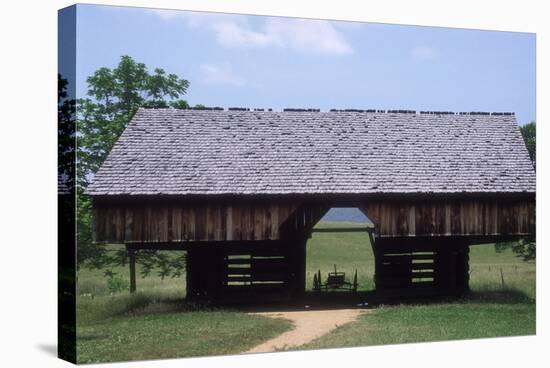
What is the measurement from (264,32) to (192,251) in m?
6.94

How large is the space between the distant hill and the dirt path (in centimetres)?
269

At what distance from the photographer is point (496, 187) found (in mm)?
25250

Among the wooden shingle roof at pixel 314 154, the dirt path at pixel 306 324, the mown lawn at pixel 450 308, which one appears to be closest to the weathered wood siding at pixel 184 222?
the wooden shingle roof at pixel 314 154

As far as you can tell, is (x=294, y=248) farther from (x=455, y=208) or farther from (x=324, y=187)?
(x=455, y=208)

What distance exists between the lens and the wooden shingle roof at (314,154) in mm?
23703

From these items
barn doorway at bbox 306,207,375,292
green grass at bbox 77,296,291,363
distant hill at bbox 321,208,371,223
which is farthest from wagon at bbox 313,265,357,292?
green grass at bbox 77,296,291,363

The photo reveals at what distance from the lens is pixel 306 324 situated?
73.0ft

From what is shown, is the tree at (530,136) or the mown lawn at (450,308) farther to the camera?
the tree at (530,136)

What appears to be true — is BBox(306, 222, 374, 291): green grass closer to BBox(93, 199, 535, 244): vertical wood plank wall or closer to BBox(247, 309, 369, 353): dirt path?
BBox(93, 199, 535, 244): vertical wood plank wall

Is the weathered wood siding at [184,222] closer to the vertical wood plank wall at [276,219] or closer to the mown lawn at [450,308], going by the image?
the vertical wood plank wall at [276,219]

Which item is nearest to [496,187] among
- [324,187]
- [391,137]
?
[391,137]

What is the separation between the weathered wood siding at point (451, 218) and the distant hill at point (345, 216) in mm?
746

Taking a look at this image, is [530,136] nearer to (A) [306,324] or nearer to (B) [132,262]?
(A) [306,324]

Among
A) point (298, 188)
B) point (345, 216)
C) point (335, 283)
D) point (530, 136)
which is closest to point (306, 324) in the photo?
point (335, 283)
